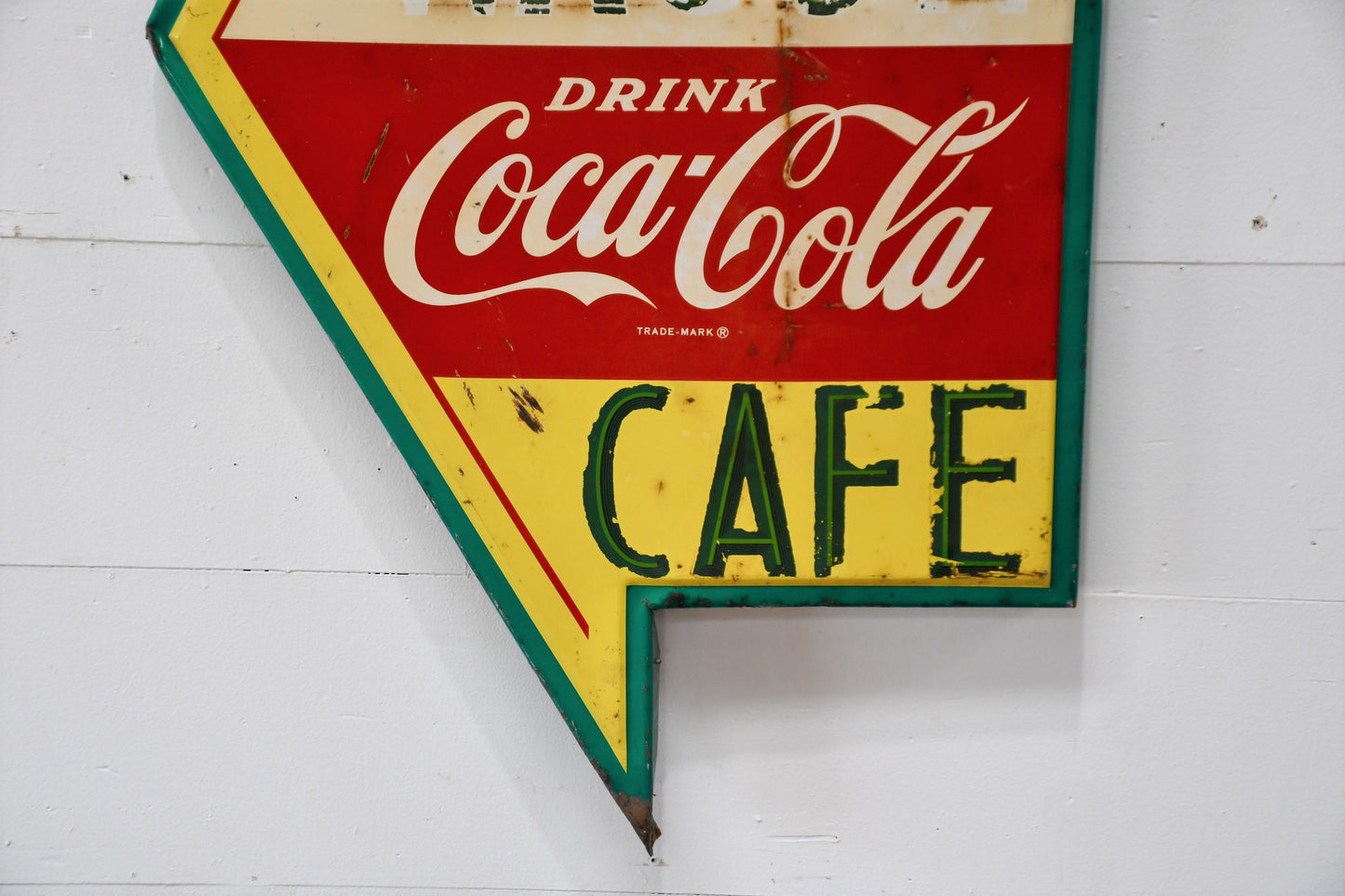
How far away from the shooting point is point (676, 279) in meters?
0.77

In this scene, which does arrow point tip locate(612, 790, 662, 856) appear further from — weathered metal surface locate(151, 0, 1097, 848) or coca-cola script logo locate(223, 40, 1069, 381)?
coca-cola script logo locate(223, 40, 1069, 381)

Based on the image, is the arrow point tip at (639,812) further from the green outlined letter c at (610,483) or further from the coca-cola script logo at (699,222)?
the coca-cola script logo at (699,222)

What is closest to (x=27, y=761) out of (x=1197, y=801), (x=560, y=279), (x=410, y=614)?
(x=410, y=614)

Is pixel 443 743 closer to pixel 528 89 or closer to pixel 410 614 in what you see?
pixel 410 614

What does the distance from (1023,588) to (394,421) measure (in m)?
0.74

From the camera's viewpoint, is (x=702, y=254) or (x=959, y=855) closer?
(x=702, y=254)

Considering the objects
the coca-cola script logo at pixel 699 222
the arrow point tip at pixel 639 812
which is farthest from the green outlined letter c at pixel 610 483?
the arrow point tip at pixel 639 812

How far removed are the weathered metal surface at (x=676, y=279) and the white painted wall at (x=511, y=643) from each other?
10 centimetres

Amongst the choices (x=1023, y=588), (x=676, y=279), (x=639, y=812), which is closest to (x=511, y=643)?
(x=639, y=812)

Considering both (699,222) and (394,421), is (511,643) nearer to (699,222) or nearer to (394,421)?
(394,421)

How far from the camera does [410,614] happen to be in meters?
0.87

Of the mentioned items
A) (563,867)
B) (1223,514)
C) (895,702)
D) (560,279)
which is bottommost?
(563,867)

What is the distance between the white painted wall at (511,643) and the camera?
2.68ft

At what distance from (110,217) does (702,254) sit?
71cm
